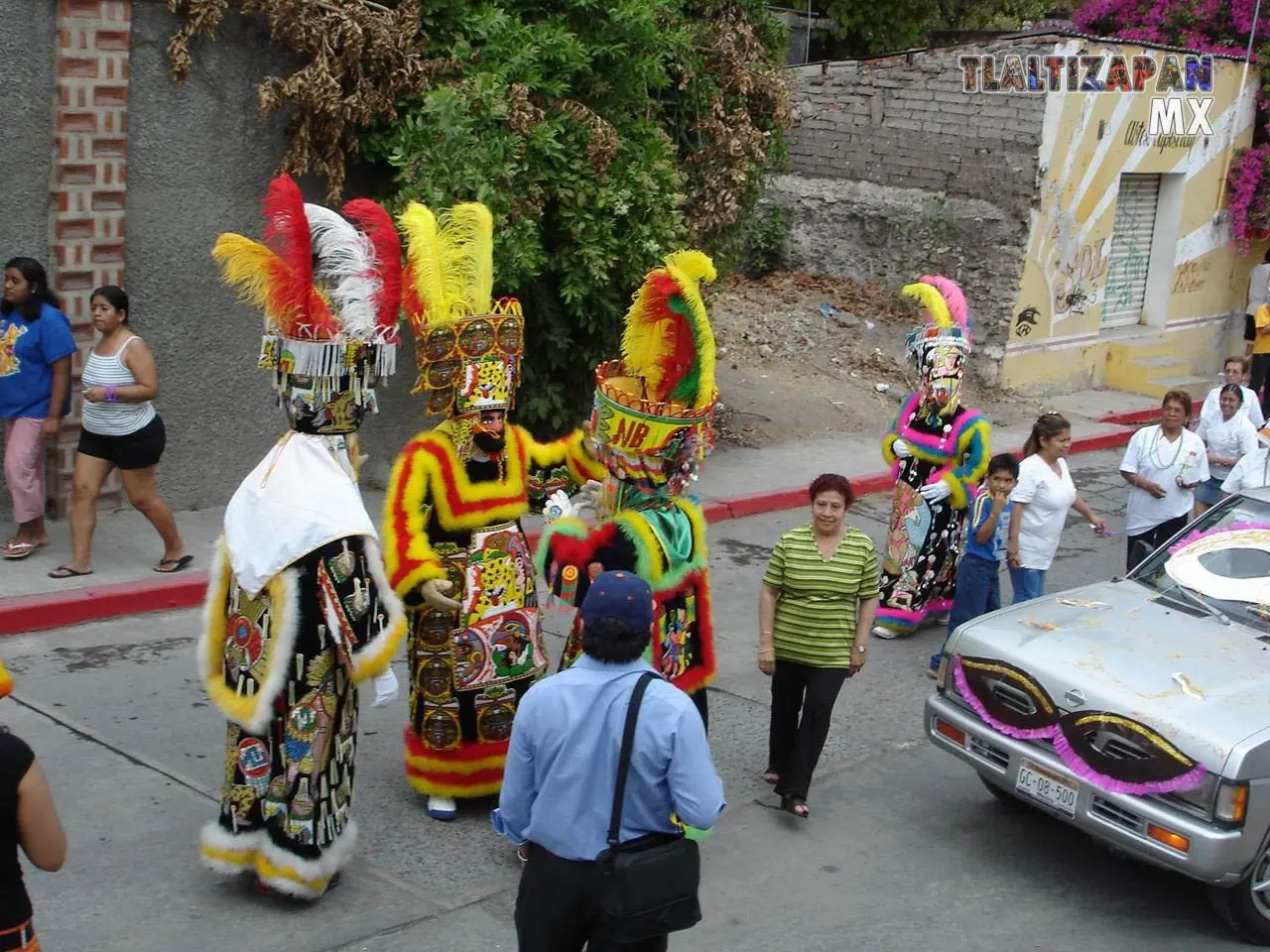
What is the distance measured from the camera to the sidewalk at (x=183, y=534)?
8.23m

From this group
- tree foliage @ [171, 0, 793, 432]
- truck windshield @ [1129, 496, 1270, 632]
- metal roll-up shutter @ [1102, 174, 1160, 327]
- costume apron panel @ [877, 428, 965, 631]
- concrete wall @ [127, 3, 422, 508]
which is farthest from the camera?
metal roll-up shutter @ [1102, 174, 1160, 327]

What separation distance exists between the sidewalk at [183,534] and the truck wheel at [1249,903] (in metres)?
5.74

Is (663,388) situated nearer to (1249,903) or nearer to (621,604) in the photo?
(621,604)

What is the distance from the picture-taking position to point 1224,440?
10.1m

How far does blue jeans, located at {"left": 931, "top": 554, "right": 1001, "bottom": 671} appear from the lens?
8.20m

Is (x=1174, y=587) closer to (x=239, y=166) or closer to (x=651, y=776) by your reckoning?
(x=651, y=776)

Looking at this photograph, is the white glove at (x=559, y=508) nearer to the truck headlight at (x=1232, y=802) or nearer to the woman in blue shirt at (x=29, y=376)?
the truck headlight at (x=1232, y=802)

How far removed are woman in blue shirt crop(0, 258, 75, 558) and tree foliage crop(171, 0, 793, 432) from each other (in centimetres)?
186

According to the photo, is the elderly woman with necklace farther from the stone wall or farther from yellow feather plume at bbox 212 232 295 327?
the stone wall

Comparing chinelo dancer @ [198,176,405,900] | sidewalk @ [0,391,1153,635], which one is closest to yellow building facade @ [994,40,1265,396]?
sidewalk @ [0,391,1153,635]

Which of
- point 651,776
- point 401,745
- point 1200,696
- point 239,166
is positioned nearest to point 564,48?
point 239,166

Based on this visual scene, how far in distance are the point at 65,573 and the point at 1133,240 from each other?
14194 mm

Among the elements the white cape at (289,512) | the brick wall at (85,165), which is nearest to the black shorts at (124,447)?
the brick wall at (85,165)

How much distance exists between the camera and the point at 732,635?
8.98m
